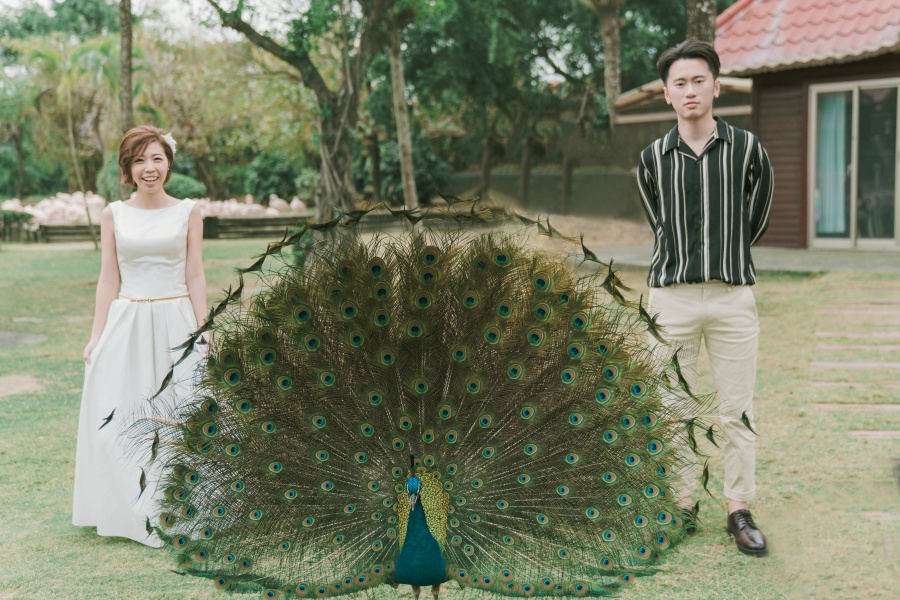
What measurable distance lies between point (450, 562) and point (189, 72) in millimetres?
34872

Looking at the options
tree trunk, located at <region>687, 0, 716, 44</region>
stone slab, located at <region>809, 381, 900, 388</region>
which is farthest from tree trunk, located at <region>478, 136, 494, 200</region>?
stone slab, located at <region>809, 381, 900, 388</region>

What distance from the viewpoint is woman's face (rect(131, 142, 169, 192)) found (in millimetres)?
4766

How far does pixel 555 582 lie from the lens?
3.03 m

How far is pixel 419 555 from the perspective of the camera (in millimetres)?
2965

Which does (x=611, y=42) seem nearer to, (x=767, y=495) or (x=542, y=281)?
(x=767, y=495)

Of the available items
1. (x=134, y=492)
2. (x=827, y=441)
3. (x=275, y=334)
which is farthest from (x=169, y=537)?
(x=827, y=441)

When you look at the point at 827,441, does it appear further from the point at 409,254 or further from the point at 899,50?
the point at 899,50

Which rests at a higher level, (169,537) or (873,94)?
(873,94)

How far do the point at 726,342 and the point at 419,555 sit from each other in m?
2.08

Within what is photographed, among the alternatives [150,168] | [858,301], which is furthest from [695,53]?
[858,301]

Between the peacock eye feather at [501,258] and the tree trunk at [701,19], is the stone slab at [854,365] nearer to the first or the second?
the tree trunk at [701,19]

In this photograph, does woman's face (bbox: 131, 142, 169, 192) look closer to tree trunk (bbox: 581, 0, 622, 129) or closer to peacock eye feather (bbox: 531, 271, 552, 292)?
peacock eye feather (bbox: 531, 271, 552, 292)

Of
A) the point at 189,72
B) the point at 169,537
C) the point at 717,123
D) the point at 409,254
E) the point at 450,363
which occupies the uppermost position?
the point at 189,72

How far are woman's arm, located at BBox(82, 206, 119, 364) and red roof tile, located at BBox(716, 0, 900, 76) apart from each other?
13.0m
